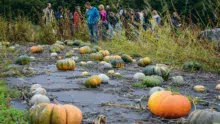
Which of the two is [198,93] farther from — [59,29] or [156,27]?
[59,29]

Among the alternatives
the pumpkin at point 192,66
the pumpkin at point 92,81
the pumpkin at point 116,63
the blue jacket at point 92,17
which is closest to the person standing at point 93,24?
the blue jacket at point 92,17

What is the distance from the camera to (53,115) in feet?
10.1

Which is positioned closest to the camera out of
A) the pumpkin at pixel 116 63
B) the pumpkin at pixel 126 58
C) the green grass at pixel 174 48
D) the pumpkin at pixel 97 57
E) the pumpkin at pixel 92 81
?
the pumpkin at pixel 92 81

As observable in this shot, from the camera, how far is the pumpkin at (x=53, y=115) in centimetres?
306

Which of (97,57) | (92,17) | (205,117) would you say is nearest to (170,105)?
(205,117)

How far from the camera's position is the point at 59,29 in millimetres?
14039

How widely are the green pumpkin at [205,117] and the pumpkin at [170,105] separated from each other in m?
0.37

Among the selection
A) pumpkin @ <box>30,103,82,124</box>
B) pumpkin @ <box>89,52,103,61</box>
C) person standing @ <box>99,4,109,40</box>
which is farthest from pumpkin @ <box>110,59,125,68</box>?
person standing @ <box>99,4,109,40</box>

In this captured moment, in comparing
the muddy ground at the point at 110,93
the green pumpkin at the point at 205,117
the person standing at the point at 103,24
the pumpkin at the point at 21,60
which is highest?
the person standing at the point at 103,24

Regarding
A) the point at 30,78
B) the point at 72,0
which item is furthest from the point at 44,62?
the point at 72,0

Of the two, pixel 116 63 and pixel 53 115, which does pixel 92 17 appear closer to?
pixel 116 63

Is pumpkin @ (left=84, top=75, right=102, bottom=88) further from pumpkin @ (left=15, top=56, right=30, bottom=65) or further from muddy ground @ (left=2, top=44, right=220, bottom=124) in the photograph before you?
pumpkin @ (left=15, top=56, right=30, bottom=65)

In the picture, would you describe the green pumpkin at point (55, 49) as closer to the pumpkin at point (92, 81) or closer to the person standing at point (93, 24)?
the person standing at point (93, 24)

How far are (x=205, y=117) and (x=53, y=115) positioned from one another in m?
1.20
